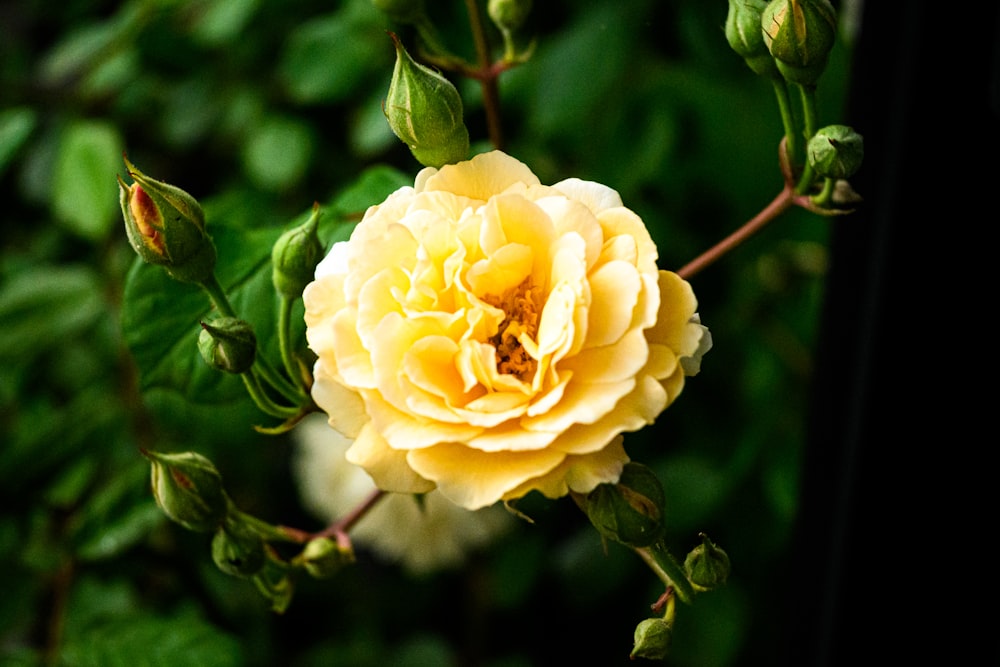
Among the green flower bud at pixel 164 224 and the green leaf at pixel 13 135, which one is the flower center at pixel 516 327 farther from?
the green leaf at pixel 13 135

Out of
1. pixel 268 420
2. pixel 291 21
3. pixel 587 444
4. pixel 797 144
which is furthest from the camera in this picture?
pixel 291 21

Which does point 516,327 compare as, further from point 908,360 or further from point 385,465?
point 908,360

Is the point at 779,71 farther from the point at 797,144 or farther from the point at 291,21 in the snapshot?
the point at 291,21

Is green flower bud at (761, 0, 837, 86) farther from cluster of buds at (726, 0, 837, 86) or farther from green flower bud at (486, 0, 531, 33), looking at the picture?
green flower bud at (486, 0, 531, 33)

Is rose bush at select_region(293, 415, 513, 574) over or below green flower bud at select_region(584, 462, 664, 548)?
below

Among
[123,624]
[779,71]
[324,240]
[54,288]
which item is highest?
[779,71]

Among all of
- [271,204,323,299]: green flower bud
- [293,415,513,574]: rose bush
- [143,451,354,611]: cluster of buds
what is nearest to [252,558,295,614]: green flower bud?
[143,451,354,611]: cluster of buds

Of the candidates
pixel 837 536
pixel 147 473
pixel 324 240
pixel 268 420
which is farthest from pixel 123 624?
pixel 837 536

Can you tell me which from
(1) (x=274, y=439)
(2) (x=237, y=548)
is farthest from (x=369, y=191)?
(1) (x=274, y=439)
